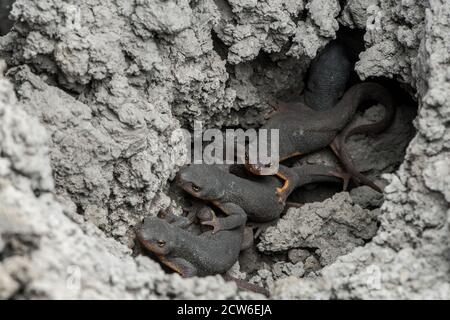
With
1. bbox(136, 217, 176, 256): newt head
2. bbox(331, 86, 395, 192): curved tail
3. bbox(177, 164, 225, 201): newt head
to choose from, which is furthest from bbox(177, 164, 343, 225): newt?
bbox(136, 217, 176, 256): newt head

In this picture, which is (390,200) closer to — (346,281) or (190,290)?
(346,281)

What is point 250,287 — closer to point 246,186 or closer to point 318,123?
point 246,186

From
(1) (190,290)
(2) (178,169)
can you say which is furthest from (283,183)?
(1) (190,290)

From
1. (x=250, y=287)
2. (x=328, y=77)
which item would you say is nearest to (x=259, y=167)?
(x=328, y=77)

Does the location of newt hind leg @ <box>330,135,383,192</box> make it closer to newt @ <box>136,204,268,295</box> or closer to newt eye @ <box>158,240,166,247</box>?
newt @ <box>136,204,268,295</box>

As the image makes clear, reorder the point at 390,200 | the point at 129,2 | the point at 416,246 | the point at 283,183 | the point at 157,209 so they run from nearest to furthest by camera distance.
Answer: the point at 416,246, the point at 390,200, the point at 129,2, the point at 157,209, the point at 283,183

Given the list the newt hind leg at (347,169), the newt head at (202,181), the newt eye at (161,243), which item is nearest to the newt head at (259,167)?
the newt head at (202,181)
